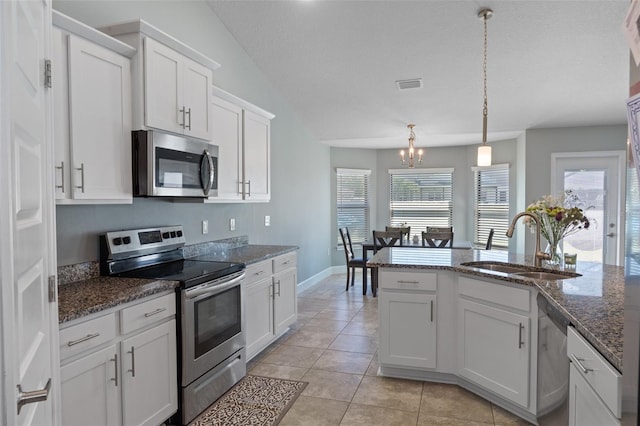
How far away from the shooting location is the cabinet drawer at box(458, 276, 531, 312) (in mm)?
2330

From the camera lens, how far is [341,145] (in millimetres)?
7172

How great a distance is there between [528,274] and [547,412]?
1.00 m

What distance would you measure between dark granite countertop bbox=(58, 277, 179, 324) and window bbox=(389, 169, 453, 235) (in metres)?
5.94

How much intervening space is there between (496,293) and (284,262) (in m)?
2.00

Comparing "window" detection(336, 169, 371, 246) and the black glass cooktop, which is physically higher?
"window" detection(336, 169, 371, 246)

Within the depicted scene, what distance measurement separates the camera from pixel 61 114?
1.97 metres

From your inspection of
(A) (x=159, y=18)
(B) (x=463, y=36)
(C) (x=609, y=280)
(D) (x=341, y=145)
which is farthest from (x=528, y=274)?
(D) (x=341, y=145)

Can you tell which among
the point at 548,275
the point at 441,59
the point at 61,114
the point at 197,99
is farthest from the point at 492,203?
the point at 61,114

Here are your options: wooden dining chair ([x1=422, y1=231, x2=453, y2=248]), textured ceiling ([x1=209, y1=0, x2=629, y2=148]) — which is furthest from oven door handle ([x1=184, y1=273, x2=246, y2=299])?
wooden dining chair ([x1=422, y1=231, x2=453, y2=248])

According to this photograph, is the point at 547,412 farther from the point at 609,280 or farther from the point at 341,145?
the point at 341,145

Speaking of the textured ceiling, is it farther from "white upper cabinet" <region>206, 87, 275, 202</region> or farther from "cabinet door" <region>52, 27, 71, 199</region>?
"cabinet door" <region>52, 27, 71, 199</region>

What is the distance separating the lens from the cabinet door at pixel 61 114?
1.93 metres

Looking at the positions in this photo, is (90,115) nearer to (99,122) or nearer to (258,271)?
(99,122)

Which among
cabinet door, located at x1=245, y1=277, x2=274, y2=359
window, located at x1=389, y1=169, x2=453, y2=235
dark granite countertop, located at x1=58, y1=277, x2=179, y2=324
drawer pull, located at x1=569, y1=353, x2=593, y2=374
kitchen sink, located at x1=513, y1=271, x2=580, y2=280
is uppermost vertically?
window, located at x1=389, y1=169, x2=453, y2=235
